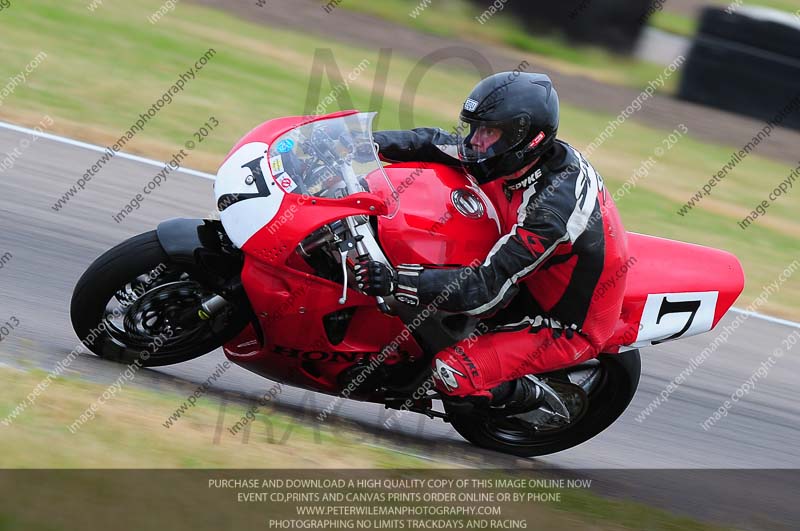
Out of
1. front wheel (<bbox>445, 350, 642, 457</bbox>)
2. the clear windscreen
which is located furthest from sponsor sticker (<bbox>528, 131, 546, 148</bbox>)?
front wheel (<bbox>445, 350, 642, 457</bbox>)

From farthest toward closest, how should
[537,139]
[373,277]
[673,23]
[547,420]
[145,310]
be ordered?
[673,23], [547,420], [145,310], [537,139], [373,277]

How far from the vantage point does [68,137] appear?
8391 millimetres

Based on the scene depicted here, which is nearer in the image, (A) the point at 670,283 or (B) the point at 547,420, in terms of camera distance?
(A) the point at 670,283

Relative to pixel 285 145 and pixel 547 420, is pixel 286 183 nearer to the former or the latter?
pixel 285 145

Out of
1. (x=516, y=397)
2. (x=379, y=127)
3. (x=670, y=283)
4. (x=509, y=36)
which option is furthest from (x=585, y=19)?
(x=516, y=397)

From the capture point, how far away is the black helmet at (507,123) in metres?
4.13

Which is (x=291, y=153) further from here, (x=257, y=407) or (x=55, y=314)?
(x=55, y=314)

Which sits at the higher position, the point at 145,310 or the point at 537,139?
the point at 537,139

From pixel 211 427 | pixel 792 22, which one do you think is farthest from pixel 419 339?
pixel 792 22

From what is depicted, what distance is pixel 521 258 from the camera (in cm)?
421

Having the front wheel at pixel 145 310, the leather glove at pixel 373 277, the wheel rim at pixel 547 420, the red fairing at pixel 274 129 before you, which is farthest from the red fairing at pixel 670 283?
the front wheel at pixel 145 310

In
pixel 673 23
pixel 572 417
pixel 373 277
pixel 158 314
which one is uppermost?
pixel 373 277

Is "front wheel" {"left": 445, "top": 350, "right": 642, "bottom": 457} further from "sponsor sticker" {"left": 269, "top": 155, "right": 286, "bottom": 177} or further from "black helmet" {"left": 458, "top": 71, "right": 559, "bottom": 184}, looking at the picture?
"sponsor sticker" {"left": 269, "top": 155, "right": 286, "bottom": 177}

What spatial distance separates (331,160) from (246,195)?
40cm
